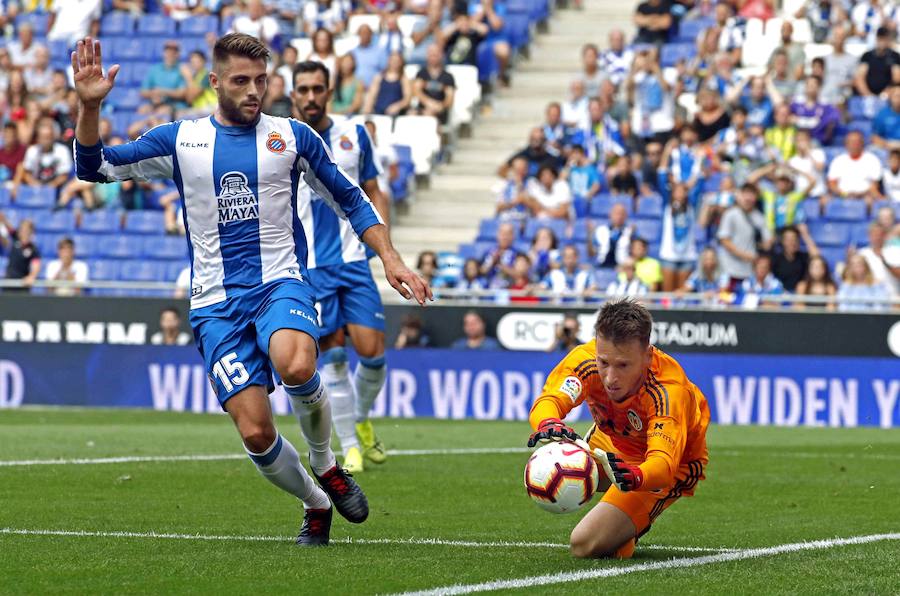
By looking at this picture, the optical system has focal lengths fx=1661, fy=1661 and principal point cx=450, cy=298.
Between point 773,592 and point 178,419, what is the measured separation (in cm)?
1309

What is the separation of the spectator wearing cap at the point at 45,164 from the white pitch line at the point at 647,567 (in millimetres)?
19194

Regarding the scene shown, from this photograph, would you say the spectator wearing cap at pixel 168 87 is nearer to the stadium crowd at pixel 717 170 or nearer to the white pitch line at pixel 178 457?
the stadium crowd at pixel 717 170

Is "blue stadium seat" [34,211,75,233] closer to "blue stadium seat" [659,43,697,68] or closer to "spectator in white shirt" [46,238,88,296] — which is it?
"spectator in white shirt" [46,238,88,296]

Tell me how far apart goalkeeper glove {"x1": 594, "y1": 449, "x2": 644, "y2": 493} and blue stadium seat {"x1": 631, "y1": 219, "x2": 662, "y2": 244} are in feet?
48.4

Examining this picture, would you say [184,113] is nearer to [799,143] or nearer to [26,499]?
[799,143]

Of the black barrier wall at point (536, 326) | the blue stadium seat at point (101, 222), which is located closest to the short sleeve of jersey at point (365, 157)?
the black barrier wall at point (536, 326)

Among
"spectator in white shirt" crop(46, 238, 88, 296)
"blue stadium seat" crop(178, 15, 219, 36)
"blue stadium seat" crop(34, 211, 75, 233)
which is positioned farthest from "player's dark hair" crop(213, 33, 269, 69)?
"blue stadium seat" crop(178, 15, 219, 36)

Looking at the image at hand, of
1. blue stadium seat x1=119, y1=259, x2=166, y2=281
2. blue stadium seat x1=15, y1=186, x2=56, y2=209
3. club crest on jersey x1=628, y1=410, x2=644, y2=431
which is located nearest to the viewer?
club crest on jersey x1=628, y1=410, x2=644, y2=431

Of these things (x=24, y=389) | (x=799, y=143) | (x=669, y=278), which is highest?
(x=799, y=143)

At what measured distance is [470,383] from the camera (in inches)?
779

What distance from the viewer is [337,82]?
23984mm

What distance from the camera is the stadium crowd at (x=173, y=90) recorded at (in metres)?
23.9

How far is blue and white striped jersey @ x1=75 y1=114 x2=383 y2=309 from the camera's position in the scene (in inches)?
301

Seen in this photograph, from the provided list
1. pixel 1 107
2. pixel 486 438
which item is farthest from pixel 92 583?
pixel 1 107
